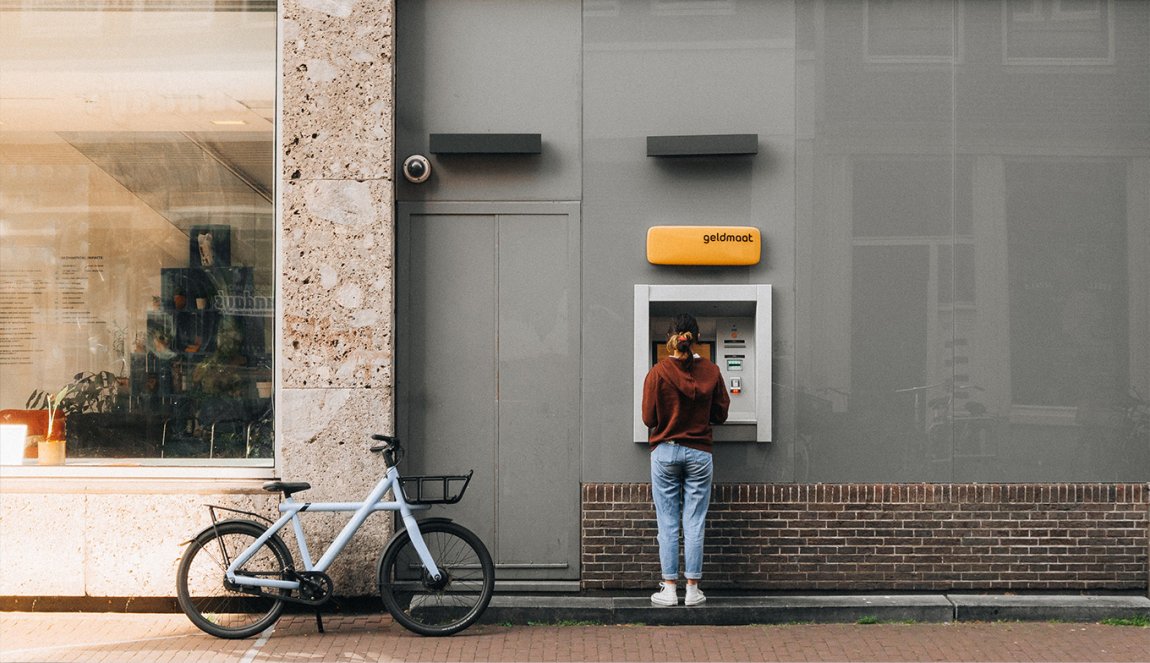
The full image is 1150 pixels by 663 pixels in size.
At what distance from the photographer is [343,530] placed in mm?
6441

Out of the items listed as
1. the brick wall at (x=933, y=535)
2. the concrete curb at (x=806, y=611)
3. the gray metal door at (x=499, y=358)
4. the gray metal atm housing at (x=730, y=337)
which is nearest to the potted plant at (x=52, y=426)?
the gray metal door at (x=499, y=358)

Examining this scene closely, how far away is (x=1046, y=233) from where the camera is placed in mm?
6957

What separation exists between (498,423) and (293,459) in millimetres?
1352

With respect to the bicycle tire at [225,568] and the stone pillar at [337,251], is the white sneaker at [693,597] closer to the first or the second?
the stone pillar at [337,251]

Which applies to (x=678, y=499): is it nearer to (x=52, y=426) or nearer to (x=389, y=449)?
(x=389, y=449)

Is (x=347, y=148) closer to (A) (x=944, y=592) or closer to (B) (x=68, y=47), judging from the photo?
(B) (x=68, y=47)

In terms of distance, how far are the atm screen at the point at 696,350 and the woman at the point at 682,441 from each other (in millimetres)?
382

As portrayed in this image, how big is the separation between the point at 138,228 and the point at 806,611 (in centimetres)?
518

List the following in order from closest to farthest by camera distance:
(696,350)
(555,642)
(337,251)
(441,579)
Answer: (555,642) → (441,579) → (337,251) → (696,350)

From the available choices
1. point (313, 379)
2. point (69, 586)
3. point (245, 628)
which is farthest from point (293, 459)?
point (69, 586)

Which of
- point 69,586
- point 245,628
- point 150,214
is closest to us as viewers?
point 245,628

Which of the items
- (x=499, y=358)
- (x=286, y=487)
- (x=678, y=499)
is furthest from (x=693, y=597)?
Answer: (x=286, y=487)

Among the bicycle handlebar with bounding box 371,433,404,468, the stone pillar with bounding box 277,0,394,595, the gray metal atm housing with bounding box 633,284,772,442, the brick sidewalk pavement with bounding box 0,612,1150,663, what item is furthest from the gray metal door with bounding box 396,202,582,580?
the brick sidewalk pavement with bounding box 0,612,1150,663

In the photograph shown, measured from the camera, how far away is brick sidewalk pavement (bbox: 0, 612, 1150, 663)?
5.83 metres
